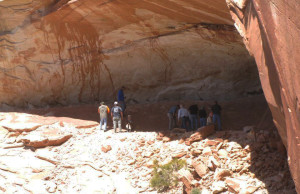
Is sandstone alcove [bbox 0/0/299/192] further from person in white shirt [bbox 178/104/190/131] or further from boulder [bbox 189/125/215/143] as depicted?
boulder [bbox 189/125/215/143]

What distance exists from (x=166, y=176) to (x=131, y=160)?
157 centimetres

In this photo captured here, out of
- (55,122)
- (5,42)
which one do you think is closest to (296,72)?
(55,122)

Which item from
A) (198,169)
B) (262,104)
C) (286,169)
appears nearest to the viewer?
(286,169)

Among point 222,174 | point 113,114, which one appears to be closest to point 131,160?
point 113,114

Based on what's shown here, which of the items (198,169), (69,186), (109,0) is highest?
(109,0)

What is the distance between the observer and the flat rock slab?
1139 cm

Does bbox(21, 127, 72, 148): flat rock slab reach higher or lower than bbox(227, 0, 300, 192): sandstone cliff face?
lower

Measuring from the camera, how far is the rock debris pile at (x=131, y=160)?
8086 mm

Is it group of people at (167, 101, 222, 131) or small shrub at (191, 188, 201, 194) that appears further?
group of people at (167, 101, 222, 131)

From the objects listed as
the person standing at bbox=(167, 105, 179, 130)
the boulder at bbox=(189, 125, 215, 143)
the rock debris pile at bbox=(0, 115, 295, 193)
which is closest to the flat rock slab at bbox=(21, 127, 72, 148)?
the rock debris pile at bbox=(0, 115, 295, 193)

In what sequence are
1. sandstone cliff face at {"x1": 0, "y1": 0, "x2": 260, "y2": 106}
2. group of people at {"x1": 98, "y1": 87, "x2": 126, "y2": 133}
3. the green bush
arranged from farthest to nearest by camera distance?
sandstone cliff face at {"x1": 0, "y1": 0, "x2": 260, "y2": 106}, group of people at {"x1": 98, "y1": 87, "x2": 126, "y2": 133}, the green bush

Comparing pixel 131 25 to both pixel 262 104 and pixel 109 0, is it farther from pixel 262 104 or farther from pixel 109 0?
pixel 262 104

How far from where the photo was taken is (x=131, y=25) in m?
13.1

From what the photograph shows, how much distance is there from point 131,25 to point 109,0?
5.41 feet
